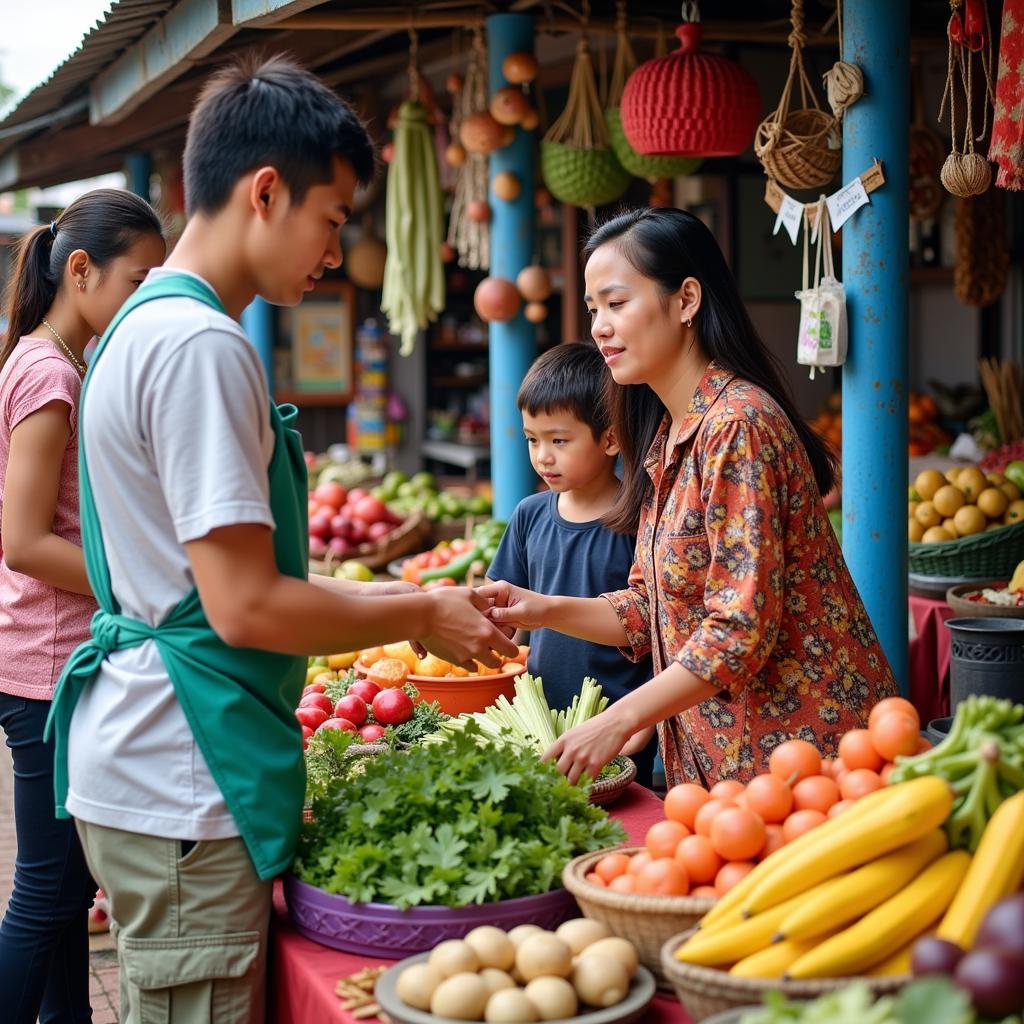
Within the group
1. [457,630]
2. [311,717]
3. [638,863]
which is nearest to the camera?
[638,863]

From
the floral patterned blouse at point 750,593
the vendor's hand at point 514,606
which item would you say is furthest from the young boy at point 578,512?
the floral patterned blouse at point 750,593

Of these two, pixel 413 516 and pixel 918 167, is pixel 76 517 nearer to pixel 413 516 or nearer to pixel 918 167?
pixel 413 516

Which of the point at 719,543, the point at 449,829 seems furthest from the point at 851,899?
the point at 719,543

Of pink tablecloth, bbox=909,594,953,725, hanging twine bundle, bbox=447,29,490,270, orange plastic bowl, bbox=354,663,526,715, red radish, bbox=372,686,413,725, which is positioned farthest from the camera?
hanging twine bundle, bbox=447,29,490,270

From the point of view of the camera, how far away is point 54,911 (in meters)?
2.89

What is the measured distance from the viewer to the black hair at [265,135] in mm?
1795

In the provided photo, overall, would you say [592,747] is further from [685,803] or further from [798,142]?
[798,142]

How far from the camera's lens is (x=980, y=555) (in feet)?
16.2

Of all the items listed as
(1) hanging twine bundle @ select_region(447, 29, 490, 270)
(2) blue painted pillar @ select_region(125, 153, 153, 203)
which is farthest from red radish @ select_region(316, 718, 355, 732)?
(2) blue painted pillar @ select_region(125, 153, 153, 203)

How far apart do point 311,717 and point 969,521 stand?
9.99ft

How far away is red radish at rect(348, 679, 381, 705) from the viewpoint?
3.23m

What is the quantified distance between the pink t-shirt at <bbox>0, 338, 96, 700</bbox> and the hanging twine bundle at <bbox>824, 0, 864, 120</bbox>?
247 cm

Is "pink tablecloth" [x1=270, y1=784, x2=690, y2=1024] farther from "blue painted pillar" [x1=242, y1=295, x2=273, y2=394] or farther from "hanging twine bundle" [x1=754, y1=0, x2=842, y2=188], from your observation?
"blue painted pillar" [x1=242, y1=295, x2=273, y2=394]

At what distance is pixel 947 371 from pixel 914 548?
5507 mm
